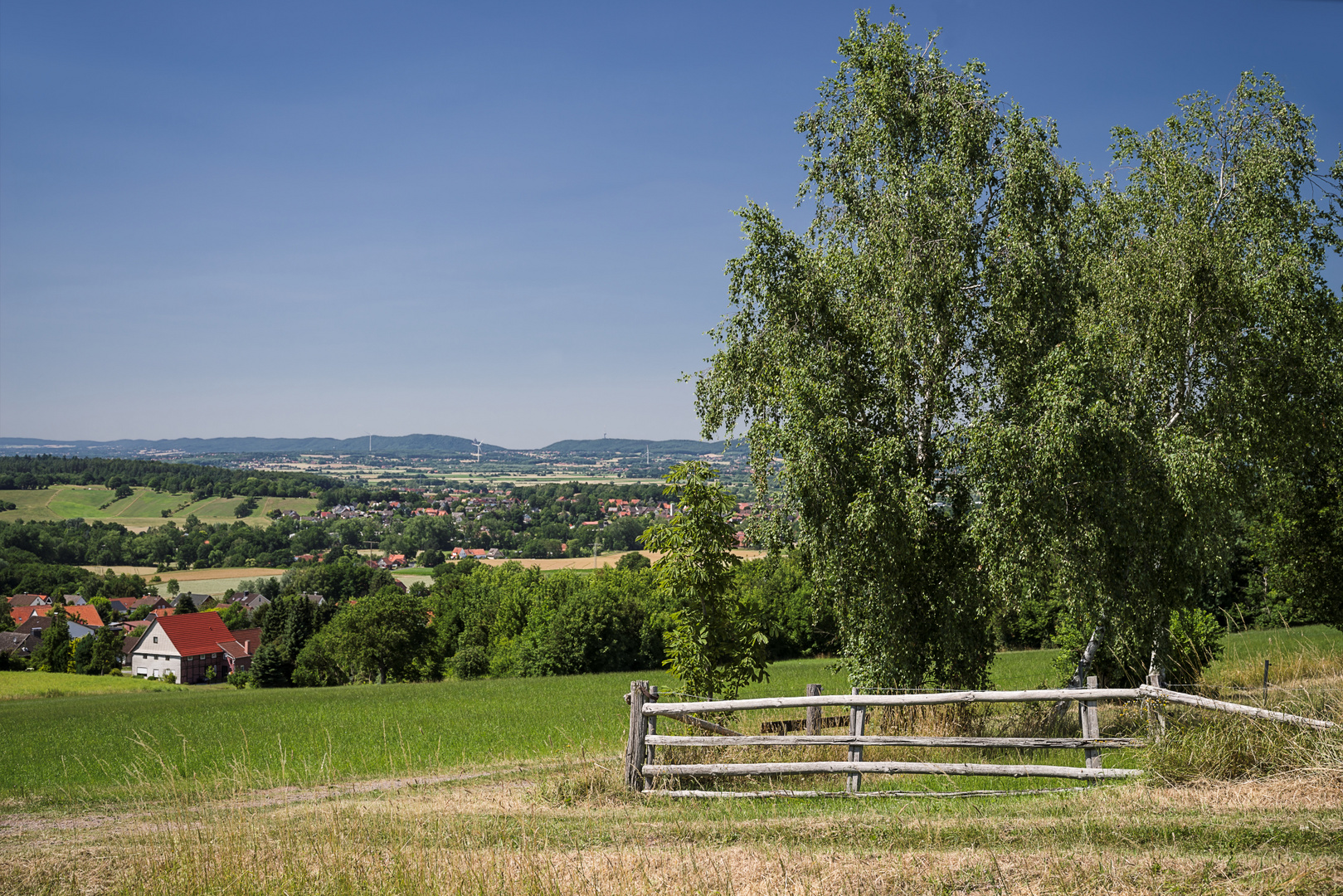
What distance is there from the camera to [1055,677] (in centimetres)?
2722

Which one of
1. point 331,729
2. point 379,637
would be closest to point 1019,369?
point 331,729

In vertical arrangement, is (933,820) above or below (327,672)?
above

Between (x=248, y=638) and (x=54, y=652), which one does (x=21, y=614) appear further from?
(x=54, y=652)

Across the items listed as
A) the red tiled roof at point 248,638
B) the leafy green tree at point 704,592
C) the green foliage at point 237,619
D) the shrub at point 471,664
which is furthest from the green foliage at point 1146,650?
the green foliage at point 237,619

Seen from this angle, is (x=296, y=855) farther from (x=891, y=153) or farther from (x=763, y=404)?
(x=891, y=153)

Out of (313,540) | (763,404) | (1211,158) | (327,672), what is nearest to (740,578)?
(763,404)

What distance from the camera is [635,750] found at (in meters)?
10.8

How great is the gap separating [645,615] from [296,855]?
174ft

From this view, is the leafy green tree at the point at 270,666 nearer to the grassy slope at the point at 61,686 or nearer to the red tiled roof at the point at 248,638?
the grassy slope at the point at 61,686

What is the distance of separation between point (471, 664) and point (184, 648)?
38.6 meters

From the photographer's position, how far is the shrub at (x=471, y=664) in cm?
5912

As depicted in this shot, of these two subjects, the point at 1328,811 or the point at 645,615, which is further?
the point at 645,615

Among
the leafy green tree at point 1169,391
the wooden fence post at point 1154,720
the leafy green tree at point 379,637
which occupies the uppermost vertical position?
the leafy green tree at point 1169,391

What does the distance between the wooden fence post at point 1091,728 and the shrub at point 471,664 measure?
179ft
